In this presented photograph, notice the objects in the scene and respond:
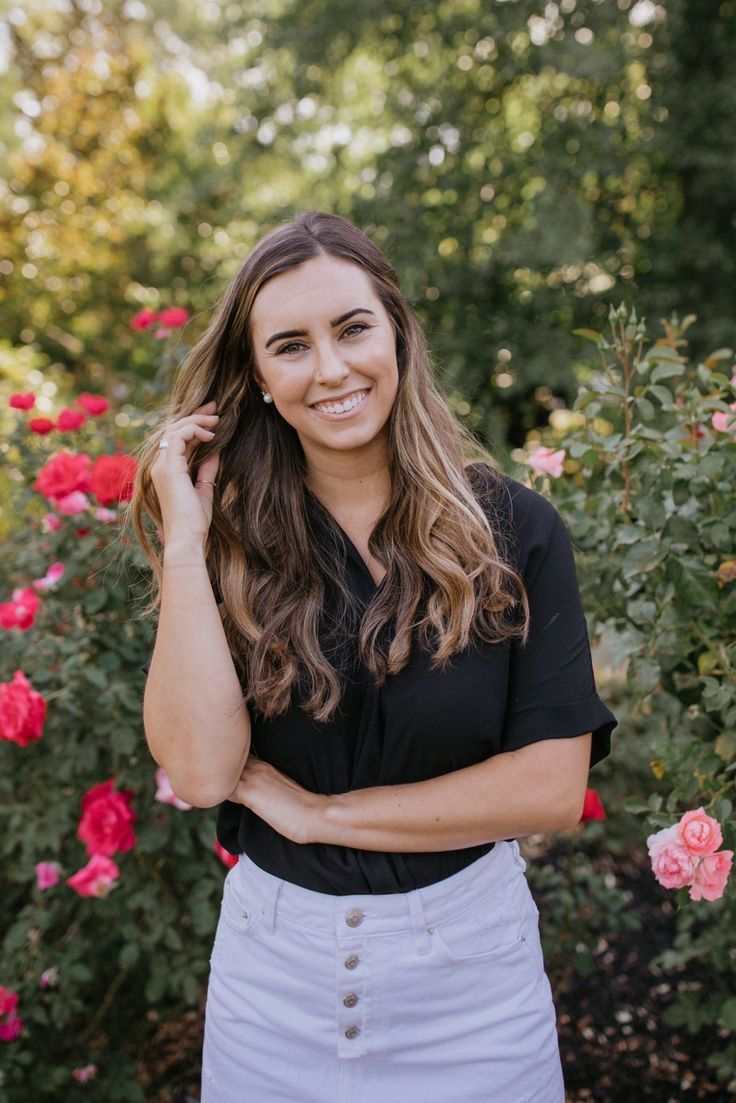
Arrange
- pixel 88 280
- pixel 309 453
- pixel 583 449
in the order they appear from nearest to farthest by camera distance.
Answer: pixel 309 453
pixel 583 449
pixel 88 280

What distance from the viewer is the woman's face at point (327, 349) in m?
1.67

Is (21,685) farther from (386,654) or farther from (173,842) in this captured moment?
(386,654)

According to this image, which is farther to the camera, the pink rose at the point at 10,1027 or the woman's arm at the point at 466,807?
the pink rose at the point at 10,1027

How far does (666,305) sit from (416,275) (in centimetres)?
219

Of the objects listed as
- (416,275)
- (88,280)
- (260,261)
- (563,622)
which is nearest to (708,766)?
(563,622)

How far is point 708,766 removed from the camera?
1.90 meters

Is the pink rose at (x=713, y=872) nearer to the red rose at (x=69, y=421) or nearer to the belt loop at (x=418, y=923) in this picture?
the belt loop at (x=418, y=923)

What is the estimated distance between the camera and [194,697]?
1.60 metres

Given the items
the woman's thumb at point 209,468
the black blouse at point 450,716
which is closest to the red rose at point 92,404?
the woman's thumb at point 209,468

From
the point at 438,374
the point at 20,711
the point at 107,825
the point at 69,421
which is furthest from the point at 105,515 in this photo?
the point at 438,374

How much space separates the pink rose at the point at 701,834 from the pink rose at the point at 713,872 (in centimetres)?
2

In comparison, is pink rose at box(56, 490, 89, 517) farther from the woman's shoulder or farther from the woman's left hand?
the woman's shoulder

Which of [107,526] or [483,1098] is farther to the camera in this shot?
[107,526]

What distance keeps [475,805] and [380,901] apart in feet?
0.74
